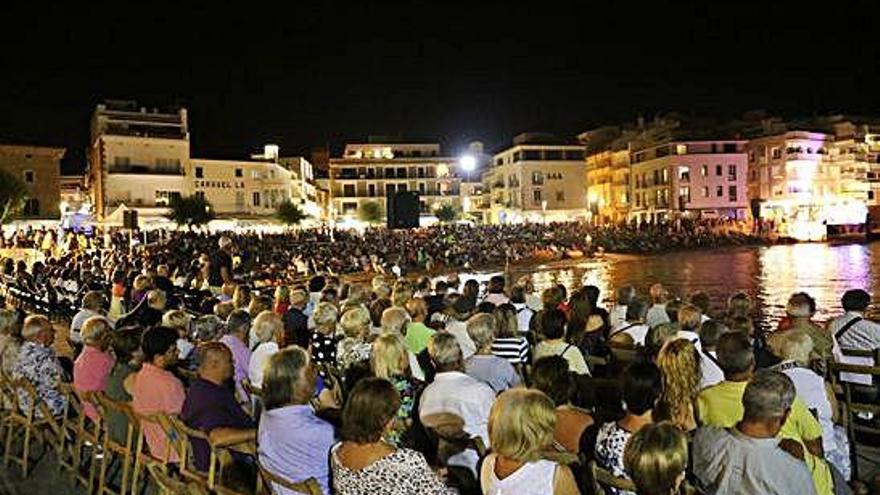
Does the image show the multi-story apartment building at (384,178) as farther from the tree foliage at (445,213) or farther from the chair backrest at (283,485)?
the chair backrest at (283,485)

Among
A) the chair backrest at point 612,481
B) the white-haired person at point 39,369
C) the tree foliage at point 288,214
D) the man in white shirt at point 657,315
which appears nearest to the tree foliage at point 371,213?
the tree foliage at point 288,214

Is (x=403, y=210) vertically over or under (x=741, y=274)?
over

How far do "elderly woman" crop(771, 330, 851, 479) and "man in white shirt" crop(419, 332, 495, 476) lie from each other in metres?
2.03

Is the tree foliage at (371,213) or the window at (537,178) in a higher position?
the window at (537,178)

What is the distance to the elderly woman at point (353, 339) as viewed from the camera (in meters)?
6.93

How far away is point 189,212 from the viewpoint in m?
62.7

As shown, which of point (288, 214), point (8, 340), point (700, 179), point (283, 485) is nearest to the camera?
point (283, 485)

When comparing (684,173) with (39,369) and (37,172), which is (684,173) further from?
(39,369)

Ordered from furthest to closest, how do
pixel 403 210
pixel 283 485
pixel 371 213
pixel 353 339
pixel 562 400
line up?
pixel 371 213, pixel 403 210, pixel 353 339, pixel 562 400, pixel 283 485

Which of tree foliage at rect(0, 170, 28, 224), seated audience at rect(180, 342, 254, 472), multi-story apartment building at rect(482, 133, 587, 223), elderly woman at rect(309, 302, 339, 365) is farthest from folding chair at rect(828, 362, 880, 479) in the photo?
multi-story apartment building at rect(482, 133, 587, 223)

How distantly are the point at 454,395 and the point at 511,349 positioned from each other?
197cm

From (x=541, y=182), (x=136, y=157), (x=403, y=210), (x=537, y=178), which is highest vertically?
(x=136, y=157)

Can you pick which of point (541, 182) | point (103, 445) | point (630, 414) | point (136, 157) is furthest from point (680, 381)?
point (541, 182)

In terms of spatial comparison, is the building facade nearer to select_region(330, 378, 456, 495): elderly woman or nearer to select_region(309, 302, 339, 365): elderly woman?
select_region(309, 302, 339, 365): elderly woman
